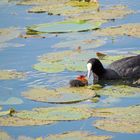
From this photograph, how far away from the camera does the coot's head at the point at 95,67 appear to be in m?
13.8

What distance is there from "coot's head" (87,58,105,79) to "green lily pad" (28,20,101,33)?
302 cm

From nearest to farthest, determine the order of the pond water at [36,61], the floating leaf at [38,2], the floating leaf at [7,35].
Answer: the pond water at [36,61]
the floating leaf at [7,35]
the floating leaf at [38,2]

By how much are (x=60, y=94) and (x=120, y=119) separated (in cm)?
193

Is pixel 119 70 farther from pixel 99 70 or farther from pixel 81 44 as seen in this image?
pixel 81 44

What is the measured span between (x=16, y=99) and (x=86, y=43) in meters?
4.00

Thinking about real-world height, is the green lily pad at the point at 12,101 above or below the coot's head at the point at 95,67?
below

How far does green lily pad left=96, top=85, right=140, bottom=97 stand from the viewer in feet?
39.6

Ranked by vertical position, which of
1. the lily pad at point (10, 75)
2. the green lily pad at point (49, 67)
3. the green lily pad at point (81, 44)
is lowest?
the lily pad at point (10, 75)

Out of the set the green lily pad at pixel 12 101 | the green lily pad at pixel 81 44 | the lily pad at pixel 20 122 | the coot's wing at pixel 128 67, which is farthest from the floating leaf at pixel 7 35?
the lily pad at pixel 20 122

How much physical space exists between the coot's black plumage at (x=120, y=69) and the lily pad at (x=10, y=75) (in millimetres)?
1386

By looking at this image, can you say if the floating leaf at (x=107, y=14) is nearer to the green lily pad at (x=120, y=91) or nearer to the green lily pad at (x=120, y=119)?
the green lily pad at (x=120, y=91)

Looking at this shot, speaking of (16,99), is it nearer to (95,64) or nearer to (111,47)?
(95,64)

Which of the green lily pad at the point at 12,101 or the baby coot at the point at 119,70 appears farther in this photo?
the baby coot at the point at 119,70

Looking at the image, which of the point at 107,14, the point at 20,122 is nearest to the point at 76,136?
the point at 20,122
